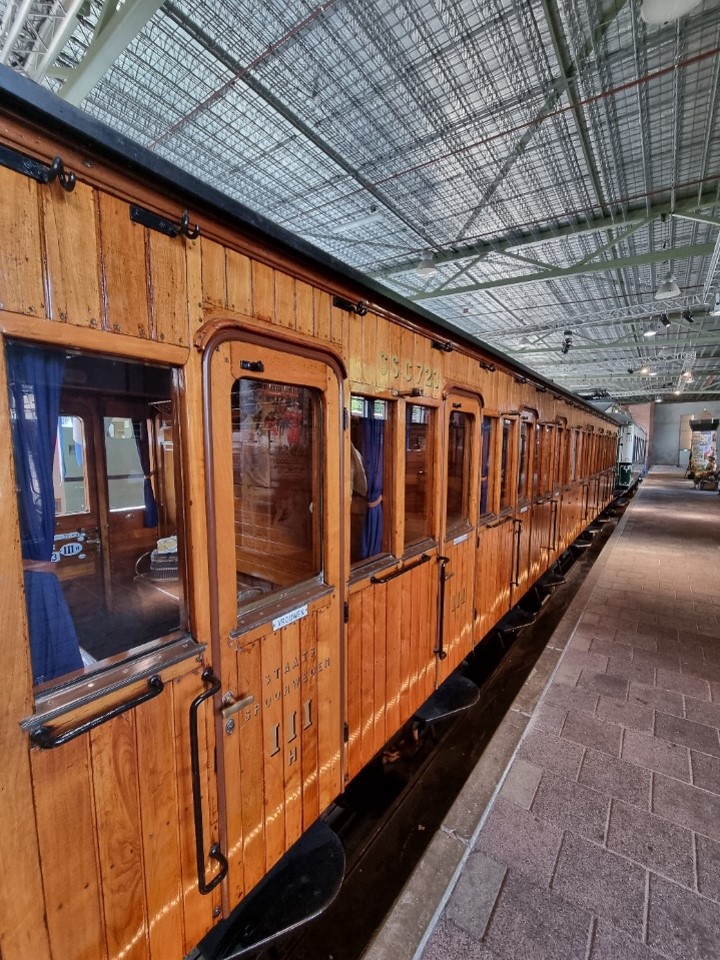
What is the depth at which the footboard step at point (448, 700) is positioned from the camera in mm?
3496

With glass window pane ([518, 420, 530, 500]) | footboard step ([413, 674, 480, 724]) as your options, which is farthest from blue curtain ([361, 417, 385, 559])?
glass window pane ([518, 420, 530, 500])

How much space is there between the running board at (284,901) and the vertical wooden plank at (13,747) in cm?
119

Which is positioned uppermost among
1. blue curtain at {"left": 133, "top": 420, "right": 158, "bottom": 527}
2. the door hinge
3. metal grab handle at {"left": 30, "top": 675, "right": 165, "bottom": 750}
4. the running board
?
the door hinge

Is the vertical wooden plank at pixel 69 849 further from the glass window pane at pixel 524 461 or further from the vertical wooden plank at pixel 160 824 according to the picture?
the glass window pane at pixel 524 461

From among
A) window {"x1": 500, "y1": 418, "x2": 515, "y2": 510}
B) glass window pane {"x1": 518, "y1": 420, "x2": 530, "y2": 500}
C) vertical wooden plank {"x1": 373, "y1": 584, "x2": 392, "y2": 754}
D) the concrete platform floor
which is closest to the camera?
the concrete platform floor

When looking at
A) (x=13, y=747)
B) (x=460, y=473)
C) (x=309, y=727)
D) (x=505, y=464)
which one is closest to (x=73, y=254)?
(x=13, y=747)

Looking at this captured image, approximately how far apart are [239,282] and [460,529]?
110 inches

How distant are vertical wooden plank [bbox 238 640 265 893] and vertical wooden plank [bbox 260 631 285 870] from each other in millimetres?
29

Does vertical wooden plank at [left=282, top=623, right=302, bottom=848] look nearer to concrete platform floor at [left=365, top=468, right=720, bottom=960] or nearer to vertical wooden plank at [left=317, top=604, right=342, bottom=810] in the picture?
vertical wooden plank at [left=317, top=604, right=342, bottom=810]

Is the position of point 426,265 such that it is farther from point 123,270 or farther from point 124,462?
point 123,270

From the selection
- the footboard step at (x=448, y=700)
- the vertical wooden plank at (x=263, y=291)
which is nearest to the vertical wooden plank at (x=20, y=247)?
the vertical wooden plank at (x=263, y=291)

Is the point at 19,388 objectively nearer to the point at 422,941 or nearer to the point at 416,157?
the point at 422,941

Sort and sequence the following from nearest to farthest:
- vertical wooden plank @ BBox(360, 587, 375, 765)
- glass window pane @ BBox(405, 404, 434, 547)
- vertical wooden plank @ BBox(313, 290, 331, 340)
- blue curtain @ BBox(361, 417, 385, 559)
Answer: vertical wooden plank @ BBox(313, 290, 331, 340) → vertical wooden plank @ BBox(360, 587, 375, 765) → blue curtain @ BBox(361, 417, 385, 559) → glass window pane @ BBox(405, 404, 434, 547)

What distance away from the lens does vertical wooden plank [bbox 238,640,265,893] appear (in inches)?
69.0
